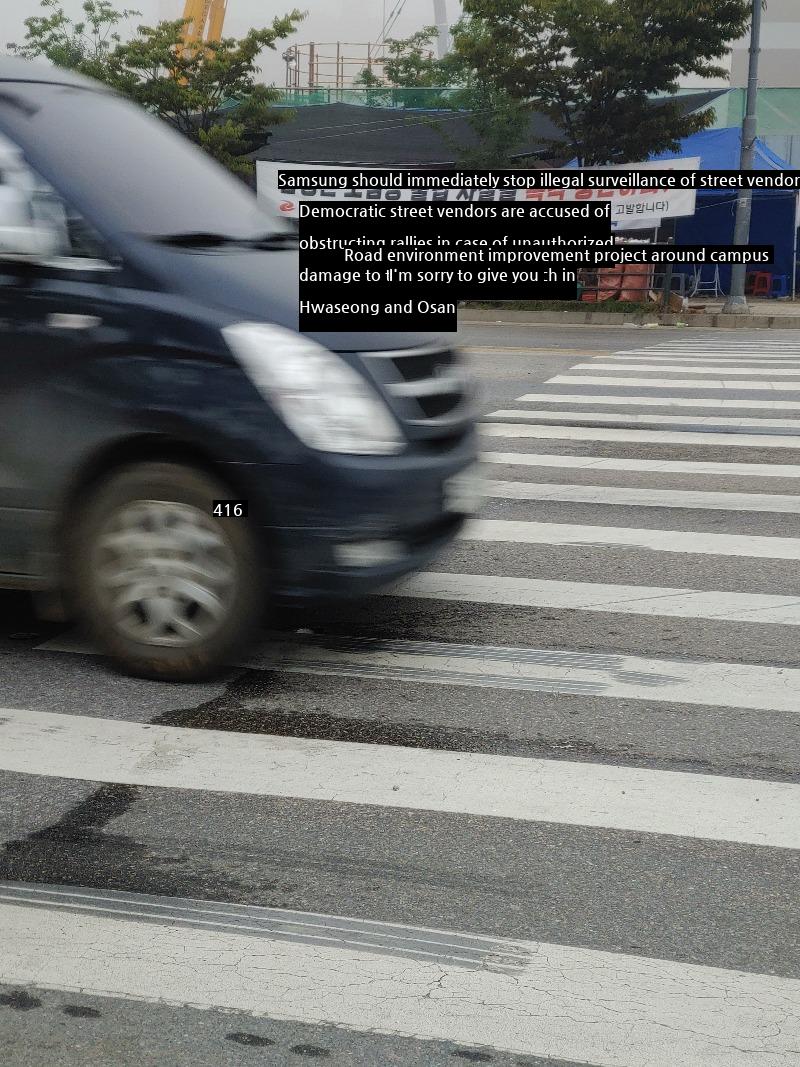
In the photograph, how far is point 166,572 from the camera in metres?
4.88

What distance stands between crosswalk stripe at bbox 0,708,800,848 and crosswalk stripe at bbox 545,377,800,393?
1012 centimetres

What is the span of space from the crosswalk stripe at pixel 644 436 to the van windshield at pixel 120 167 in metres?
4.83

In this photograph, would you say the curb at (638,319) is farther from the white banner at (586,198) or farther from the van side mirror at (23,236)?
the van side mirror at (23,236)

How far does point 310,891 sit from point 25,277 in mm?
2544

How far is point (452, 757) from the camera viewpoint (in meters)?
4.32

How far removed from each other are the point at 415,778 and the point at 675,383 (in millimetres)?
10680

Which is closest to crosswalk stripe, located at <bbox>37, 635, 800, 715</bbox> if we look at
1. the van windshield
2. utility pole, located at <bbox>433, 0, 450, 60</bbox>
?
the van windshield

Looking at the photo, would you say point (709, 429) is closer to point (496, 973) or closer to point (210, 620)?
point (210, 620)

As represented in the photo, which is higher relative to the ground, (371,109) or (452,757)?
(371,109)

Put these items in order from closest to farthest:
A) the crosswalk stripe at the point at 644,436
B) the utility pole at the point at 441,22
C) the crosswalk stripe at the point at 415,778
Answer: the crosswalk stripe at the point at 415,778 < the crosswalk stripe at the point at 644,436 < the utility pole at the point at 441,22

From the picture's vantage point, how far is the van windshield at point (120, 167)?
197 inches

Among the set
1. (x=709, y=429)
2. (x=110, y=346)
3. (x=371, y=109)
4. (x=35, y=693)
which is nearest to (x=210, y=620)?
(x=35, y=693)

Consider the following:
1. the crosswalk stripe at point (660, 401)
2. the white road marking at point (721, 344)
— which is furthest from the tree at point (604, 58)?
the crosswalk stripe at point (660, 401)

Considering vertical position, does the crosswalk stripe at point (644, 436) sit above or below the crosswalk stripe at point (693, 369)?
above
